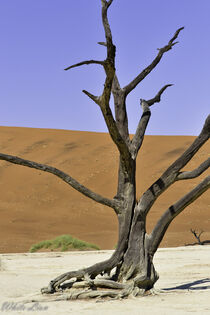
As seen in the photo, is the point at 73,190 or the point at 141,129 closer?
the point at 141,129

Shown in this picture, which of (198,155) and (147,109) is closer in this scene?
(147,109)

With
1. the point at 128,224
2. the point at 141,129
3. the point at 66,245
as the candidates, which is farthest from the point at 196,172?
the point at 66,245

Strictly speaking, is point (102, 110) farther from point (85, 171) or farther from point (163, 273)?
point (85, 171)

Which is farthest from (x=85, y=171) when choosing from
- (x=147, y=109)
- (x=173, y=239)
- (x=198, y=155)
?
(x=147, y=109)

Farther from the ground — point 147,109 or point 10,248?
point 147,109

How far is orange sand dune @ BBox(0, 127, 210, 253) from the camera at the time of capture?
83.9ft

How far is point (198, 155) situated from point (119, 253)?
37979 millimetres

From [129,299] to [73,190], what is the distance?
105 feet

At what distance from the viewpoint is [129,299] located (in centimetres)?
774

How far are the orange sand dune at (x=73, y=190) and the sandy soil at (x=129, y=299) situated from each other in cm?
559

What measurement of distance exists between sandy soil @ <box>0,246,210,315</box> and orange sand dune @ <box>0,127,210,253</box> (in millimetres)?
5585

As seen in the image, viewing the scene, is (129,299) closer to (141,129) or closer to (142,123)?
(141,129)

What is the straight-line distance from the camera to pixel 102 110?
7797mm

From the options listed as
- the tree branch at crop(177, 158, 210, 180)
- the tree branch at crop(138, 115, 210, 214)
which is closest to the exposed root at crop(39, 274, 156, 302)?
the tree branch at crop(138, 115, 210, 214)
